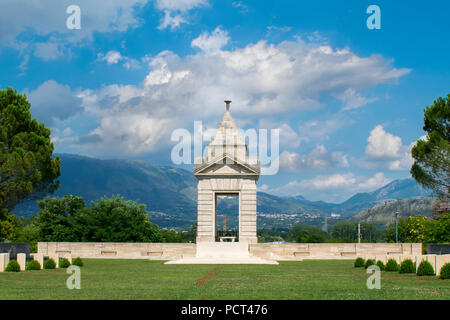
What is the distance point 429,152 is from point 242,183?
15.1 meters

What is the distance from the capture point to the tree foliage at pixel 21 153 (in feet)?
122

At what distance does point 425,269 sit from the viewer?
22.2 meters

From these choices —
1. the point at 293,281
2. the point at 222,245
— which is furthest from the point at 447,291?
the point at 222,245

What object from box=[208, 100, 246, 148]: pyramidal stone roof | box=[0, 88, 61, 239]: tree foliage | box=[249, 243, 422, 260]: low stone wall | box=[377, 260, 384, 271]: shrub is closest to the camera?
box=[377, 260, 384, 271]: shrub

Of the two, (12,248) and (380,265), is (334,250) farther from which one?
(12,248)

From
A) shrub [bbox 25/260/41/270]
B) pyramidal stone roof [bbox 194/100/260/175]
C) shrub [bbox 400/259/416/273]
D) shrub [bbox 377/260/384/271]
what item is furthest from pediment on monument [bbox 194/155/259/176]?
shrub [bbox 400/259/416/273]

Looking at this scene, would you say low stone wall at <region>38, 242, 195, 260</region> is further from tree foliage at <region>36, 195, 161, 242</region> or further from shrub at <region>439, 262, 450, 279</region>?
shrub at <region>439, 262, 450, 279</region>

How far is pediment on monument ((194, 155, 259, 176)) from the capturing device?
4197 cm

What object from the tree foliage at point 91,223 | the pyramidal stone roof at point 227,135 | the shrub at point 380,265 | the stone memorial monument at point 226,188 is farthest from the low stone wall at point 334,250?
the tree foliage at point 91,223

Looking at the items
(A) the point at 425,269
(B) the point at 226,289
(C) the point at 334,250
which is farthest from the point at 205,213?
(B) the point at 226,289

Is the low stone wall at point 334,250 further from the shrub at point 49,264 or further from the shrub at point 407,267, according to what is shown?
the shrub at point 407,267

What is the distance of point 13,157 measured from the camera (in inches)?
1449

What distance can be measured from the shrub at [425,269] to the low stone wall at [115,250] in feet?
73.4

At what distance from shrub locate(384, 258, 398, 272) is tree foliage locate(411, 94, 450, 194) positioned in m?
18.6
